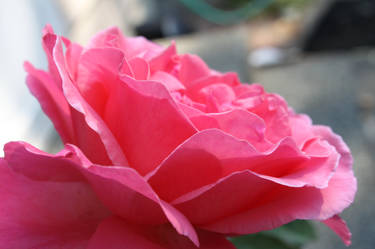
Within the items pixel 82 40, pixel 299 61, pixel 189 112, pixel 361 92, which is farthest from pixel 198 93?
pixel 299 61

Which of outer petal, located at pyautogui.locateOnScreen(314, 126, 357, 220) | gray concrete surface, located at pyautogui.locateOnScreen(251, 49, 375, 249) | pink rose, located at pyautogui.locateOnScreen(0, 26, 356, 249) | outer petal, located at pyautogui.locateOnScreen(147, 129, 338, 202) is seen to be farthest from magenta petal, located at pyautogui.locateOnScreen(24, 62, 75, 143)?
gray concrete surface, located at pyautogui.locateOnScreen(251, 49, 375, 249)

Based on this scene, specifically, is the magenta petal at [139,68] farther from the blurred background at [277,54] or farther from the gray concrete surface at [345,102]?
the gray concrete surface at [345,102]

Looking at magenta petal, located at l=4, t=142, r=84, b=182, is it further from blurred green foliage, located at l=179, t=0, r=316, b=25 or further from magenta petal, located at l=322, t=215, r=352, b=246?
blurred green foliage, located at l=179, t=0, r=316, b=25

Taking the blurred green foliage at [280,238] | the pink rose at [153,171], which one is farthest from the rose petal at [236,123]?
the blurred green foliage at [280,238]

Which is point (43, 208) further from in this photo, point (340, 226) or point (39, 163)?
point (340, 226)

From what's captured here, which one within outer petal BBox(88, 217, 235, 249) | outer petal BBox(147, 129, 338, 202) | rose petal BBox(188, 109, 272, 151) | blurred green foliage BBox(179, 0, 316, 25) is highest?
blurred green foliage BBox(179, 0, 316, 25)

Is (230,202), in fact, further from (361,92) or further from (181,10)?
(181,10)
